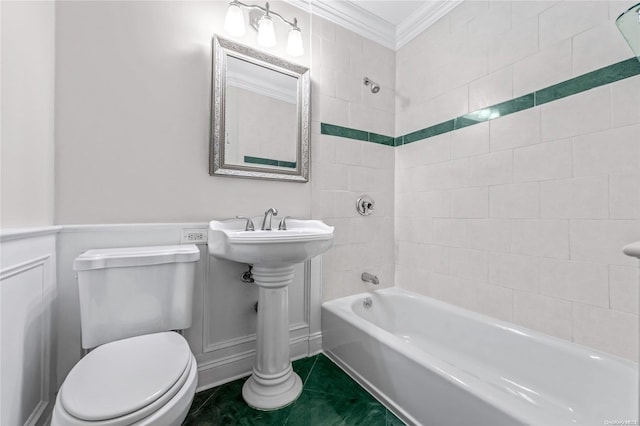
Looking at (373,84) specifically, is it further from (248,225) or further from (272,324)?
(272,324)

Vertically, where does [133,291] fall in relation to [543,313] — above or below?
above

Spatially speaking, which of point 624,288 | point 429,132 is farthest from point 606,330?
point 429,132

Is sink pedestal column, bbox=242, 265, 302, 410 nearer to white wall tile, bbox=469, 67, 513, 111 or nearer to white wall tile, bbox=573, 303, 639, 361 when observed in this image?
white wall tile, bbox=573, 303, 639, 361

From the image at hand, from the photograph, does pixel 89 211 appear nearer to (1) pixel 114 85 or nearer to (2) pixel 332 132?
(1) pixel 114 85

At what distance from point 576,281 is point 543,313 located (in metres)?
0.22

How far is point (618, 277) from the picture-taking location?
112 cm

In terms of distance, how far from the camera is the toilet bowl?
0.69m

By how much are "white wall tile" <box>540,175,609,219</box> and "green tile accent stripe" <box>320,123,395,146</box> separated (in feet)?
3.52

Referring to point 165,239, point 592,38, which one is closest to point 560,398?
point 592,38

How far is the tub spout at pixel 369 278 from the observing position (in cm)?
189

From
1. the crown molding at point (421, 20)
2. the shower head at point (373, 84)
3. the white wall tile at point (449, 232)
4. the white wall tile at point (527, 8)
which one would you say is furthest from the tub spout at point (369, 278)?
the crown molding at point (421, 20)

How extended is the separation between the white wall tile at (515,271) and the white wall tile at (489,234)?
0.18 ft

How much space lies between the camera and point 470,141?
1643 millimetres

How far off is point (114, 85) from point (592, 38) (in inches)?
85.8
